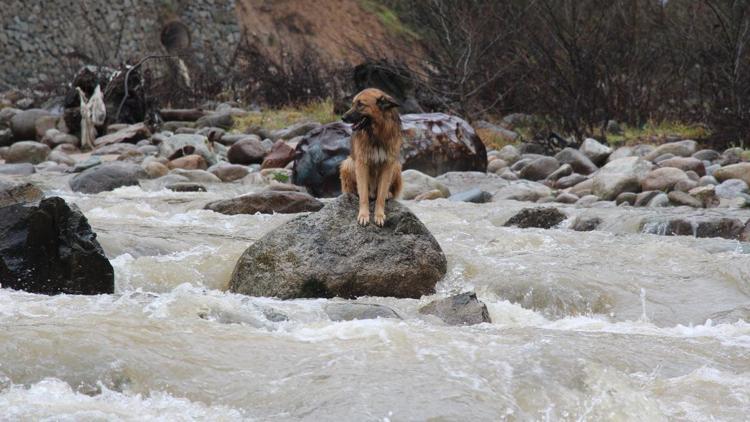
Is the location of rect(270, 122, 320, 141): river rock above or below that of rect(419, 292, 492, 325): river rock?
below

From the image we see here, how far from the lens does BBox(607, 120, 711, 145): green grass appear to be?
14.3 meters

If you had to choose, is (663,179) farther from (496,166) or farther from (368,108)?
(368,108)

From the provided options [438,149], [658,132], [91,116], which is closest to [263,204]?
[438,149]

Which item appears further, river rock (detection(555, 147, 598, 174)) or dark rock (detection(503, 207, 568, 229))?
river rock (detection(555, 147, 598, 174))

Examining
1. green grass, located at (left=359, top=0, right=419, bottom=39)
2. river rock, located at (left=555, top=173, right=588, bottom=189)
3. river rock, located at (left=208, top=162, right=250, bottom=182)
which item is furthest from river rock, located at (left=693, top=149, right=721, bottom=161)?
green grass, located at (left=359, top=0, right=419, bottom=39)

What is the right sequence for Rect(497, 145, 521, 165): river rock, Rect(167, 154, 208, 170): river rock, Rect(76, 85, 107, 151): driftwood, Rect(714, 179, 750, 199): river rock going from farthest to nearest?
Rect(76, 85, 107, 151): driftwood, Rect(497, 145, 521, 165): river rock, Rect(167, 154, 208, 170): river rock, Rect(714, 179, 750, 199): river rock

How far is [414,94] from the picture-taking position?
17.0 m

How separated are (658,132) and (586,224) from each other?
21.8 ft

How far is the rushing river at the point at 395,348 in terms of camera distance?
3.82 m

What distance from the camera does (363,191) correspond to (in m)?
6.48

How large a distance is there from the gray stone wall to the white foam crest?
57.4 feet

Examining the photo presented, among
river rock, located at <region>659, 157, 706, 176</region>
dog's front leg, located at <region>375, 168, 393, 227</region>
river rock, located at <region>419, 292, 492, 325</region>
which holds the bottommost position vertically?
river rock, located at <region>659, 157, 706, 176</region>

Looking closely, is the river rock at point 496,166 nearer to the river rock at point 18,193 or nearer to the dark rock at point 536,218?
the dark rock at point 536,218

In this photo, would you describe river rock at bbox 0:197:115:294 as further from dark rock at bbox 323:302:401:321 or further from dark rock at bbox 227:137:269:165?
dark rock at bbox 227:137:269:165
